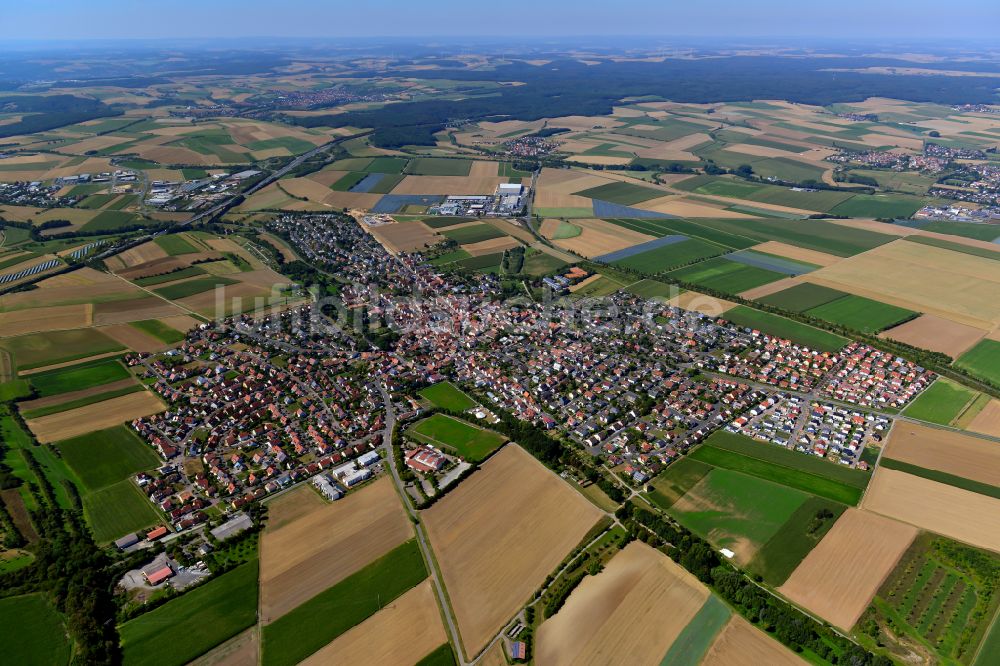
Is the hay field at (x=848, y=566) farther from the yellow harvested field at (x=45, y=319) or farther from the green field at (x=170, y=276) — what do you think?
the green field at (x=170, y=276)

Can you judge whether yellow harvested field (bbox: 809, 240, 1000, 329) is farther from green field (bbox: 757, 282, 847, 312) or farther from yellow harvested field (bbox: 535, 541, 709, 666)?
yellow harvested field (bbox: 535, 541, 709, 666)

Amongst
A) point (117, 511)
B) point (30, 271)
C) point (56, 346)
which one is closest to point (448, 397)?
point (117, 511)

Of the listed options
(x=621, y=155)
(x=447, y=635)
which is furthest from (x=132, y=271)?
(x=621, y=155)

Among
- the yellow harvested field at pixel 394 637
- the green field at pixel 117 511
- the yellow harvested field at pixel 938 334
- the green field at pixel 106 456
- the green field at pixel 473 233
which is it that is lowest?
the yellow harvested field at pixel 394 637

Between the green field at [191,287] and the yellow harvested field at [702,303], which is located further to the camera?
the green field at [191,287]

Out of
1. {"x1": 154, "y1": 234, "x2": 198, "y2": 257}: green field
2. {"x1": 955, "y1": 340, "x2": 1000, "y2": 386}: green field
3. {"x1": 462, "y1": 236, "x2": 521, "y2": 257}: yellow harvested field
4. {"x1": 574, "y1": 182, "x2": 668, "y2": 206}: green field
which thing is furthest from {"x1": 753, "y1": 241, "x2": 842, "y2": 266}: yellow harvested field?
{"x1": 154, "y1": 234, "x2": 198, "y2": 257}: green field

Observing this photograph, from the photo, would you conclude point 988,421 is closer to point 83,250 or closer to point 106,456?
point 106,456

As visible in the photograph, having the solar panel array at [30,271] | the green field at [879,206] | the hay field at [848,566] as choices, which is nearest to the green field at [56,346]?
the solar panel array at [30,271]

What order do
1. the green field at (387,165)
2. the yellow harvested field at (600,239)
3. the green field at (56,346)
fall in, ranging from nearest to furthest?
the green field at (56,346) < the yellow harvested field at (600,239) < the green field at (387,165)
